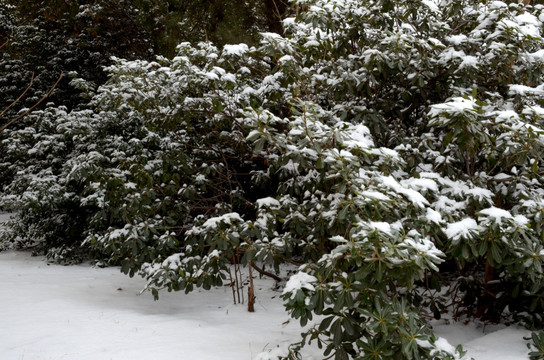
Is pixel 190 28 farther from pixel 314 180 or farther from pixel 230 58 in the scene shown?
pixel 314 180

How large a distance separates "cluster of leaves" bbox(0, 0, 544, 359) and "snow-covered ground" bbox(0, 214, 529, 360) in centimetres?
38

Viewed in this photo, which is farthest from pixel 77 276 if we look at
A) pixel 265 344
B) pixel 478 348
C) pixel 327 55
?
pixel 478 348

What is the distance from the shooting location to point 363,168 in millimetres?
3348

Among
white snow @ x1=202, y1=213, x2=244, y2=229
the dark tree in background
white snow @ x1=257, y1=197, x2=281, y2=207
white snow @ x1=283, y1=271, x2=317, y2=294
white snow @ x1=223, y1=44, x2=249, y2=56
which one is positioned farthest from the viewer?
the dark tree in background

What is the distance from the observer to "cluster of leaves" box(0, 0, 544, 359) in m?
2.87

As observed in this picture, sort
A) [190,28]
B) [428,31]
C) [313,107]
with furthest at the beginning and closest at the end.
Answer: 1. [190,28]
2. [428,31]
3. [313,107]

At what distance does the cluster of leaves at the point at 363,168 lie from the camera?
9.41ft

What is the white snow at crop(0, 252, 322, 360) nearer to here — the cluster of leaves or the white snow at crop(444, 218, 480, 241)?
the cluster of leaves

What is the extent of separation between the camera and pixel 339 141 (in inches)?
122

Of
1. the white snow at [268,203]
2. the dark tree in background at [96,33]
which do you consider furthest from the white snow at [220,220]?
the dark tree in background at [96,33]

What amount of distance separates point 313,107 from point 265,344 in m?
2.09

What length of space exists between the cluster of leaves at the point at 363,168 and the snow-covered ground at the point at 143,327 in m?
0.38

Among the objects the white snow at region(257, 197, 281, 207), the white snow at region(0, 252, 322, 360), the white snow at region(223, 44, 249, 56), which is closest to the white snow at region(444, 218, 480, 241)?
the white snow at region(0, 252, 322, 360)

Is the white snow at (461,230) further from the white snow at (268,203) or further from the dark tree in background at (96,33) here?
the dark tree in background at (96,33)
